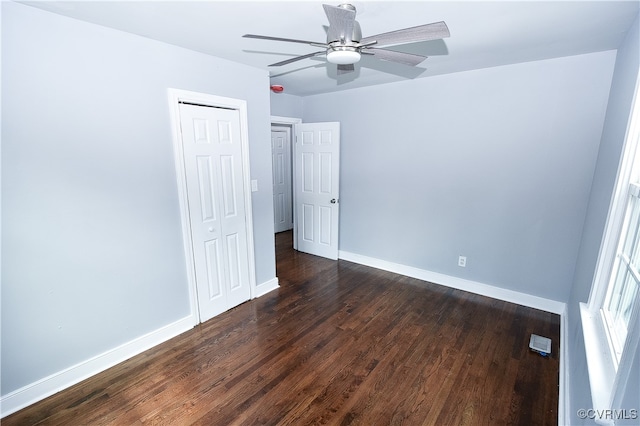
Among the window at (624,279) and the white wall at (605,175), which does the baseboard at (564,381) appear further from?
the window at (624,279)

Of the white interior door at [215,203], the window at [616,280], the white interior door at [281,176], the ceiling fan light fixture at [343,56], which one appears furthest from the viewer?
the white interior door at [281,176]

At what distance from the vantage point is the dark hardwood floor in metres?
1.81

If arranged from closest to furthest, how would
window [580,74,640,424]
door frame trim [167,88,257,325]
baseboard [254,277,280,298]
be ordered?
window [580,74,640,424], door frame trim [167,88,257,325], baseboard [254,277,280,298]

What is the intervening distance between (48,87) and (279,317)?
2.45 metres

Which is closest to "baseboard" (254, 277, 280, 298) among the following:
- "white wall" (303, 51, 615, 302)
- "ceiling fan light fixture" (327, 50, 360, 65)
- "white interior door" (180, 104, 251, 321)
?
"white interior door" (180, 104, 251, 321)

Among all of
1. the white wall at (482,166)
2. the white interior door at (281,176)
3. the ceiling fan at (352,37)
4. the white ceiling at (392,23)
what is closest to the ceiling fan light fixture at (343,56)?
the ceiling fan at (352,37)

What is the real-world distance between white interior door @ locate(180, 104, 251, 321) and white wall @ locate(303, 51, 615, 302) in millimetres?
1807

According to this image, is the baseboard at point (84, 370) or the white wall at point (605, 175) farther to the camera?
the baseboard at point (84, 370)

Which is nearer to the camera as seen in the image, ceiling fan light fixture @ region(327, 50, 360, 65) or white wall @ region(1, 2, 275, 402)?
ceiling fan light fixture @ region(327, 50, 360, 65)

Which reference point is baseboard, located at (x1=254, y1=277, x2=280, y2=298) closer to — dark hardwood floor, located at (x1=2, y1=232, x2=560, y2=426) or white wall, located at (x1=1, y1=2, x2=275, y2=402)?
dark hardwood floor, located at (x1=2, y1=232, x2=560, y2=426)

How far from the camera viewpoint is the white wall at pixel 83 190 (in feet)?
5.61

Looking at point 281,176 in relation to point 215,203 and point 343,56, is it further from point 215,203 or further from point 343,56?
point 343,56

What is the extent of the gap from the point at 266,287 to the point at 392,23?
2.79 meters

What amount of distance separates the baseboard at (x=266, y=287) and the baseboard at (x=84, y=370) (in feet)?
2.60
